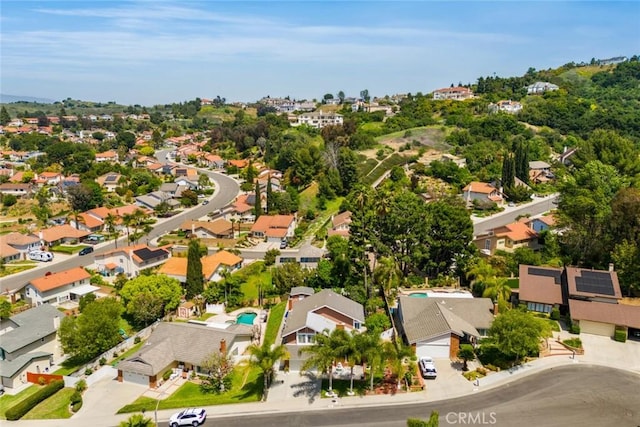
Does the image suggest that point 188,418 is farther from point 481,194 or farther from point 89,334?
point 481,194

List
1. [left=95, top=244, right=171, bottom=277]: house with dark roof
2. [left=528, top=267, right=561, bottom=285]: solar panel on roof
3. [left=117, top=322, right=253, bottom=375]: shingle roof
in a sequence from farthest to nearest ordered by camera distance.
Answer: [left=95, top=244, right=171, bottom=277]: house with dark roof < [left=528, top=267, right=561, bottom=285]: solar panel on roof < [left=117, top=322, right=253, bottom=375]: shingle roof

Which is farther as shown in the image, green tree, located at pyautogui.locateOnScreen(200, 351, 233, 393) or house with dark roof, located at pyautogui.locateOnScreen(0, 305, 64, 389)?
house with dark roof, located at pyautogui.locateOnScreen(0, 305, 64, 389)

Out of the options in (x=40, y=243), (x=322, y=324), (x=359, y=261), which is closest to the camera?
(x=322, y=324)

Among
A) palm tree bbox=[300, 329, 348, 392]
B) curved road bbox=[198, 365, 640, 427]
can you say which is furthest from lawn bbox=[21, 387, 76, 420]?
palm tree bbox=[300, 329, 348, 392]

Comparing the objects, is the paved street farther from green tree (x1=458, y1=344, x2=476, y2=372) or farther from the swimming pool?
the swimming pool

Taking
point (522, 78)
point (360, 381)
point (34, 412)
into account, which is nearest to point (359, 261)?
point (360, 381)

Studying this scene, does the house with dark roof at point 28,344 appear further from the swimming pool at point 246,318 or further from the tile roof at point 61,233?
the tile roof at point 61,233

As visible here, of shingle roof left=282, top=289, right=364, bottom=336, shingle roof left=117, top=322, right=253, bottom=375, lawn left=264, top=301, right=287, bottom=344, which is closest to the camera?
shingle roof left=117, top=322, right=253, bottom=375

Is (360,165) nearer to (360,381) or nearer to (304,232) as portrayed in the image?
(304,232)
